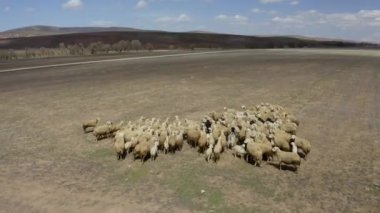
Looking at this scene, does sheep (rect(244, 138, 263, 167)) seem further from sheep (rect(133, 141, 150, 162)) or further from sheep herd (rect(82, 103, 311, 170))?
sheep (rect(133, 141, 150, 162))

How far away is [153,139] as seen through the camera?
35.9ft

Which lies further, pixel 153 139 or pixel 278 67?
pixel 278 67

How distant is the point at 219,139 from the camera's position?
36.0 feet

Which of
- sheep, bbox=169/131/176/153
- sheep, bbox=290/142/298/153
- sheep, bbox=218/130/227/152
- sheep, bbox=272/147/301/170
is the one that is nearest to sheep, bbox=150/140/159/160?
sheep, bbox=169/131/176/153

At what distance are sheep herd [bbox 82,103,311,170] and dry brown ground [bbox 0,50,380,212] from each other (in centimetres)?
27

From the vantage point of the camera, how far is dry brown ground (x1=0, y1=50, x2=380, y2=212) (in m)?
8.52

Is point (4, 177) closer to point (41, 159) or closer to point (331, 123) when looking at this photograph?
point (41, 159)

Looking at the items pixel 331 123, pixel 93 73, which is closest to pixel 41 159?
pixel 331 123

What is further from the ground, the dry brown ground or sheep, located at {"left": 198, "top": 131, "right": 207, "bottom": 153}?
sheep, located at {"left": 198, "top": 131, "right": 207, "bottom": 153}

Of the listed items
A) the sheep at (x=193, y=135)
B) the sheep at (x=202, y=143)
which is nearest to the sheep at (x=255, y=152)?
the sheep at (x=202, y=143)

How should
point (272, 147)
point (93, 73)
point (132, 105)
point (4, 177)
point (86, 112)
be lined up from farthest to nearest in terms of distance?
point (93, 73), point (132, 105), point (86, 112), point (272, 147), point (4, 177)

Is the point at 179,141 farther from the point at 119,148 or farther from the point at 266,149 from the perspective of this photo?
the point at 266,149

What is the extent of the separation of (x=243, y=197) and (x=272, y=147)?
88.7 inches

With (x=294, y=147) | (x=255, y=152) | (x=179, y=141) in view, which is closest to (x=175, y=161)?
(x=179, y=141)
